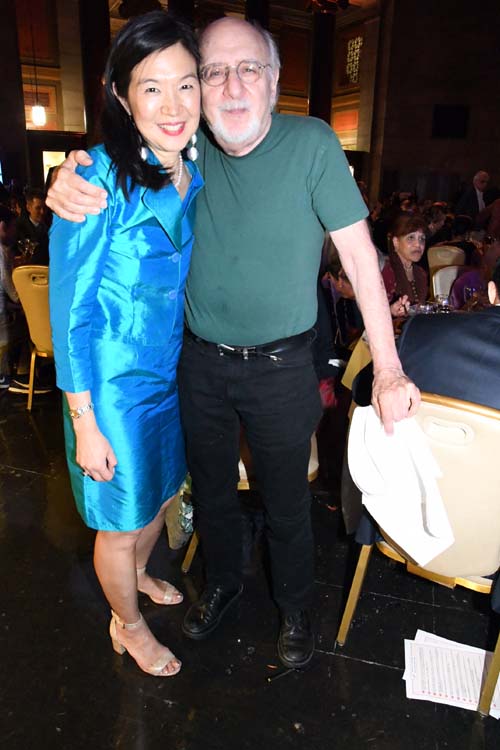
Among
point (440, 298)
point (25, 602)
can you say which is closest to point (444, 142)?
point (440, 298)

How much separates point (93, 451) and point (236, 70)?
3.13 ft

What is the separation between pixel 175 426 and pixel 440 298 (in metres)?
1.92

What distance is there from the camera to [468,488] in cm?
132

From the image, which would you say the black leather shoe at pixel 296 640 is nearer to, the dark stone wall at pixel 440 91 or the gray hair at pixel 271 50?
the gray hair at pixel 271 50

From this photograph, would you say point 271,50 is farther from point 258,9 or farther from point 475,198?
point 258,9

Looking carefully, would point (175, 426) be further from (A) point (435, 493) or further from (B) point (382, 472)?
(A) point (435, 493)

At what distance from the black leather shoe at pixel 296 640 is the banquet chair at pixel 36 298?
2191mm

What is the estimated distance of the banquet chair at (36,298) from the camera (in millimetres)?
3123

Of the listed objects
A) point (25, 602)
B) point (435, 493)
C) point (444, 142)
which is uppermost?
point (444, 142)

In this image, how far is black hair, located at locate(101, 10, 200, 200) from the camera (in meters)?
1.19

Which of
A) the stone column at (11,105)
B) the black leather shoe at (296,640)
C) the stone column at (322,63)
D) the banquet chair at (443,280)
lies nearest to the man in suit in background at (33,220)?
the banquet chair at (443,280)

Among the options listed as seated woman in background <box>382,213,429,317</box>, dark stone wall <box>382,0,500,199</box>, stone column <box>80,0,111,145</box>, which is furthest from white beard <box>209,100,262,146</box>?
dark stone wall <box>382,0,500,199</box>

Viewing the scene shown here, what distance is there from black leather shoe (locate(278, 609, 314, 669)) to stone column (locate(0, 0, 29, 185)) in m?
11.4

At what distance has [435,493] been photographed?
134 cm
